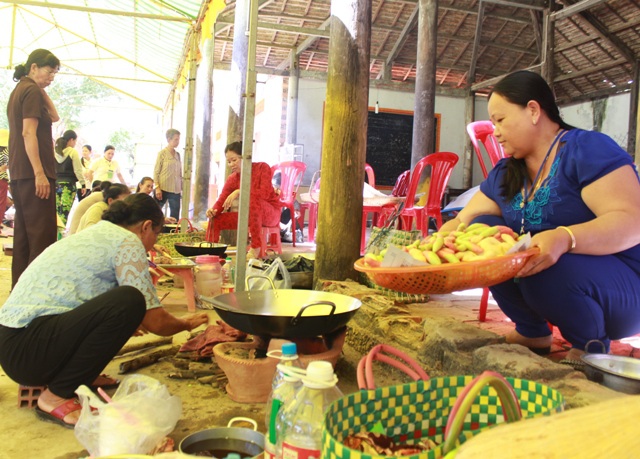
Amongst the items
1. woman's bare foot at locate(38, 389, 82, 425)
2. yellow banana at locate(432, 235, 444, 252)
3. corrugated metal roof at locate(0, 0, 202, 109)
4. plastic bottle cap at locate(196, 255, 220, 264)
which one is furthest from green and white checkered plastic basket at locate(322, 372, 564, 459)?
corrugated metal roof at locate(0, 0, 202, 109)

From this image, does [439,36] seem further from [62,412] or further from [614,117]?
[62,412]

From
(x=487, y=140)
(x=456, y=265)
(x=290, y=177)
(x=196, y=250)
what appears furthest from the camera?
(x=290, y=177)

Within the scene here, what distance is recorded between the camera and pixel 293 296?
2.86 metres

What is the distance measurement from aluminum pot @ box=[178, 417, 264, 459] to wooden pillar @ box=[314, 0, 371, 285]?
2.50m

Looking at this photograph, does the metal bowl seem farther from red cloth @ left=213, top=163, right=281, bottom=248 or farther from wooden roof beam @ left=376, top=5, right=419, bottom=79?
wooden roof beam @ left=376, top=5, right=419, bottom=79

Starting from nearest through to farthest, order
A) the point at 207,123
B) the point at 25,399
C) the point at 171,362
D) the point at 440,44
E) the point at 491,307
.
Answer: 1. the point at 25,399
2. the point at 171,362
3. the point at 491,307
4. the point at 207,123
5. the point at 440,44

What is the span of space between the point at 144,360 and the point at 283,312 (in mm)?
915

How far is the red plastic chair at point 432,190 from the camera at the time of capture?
18.0ft

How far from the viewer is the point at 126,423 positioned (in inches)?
69.4

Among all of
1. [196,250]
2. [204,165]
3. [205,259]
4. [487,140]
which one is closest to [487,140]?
[487,140]

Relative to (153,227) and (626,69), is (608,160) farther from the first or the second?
(626,69)

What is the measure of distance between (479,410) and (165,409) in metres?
1.12

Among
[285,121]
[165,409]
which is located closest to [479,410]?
[165,409]

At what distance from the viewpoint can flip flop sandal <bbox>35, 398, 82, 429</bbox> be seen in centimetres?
230
